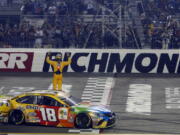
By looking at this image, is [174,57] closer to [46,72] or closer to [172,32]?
[172,32]

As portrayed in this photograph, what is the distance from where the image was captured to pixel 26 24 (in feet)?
94.2

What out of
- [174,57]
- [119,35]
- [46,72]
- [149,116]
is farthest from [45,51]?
[149,116]

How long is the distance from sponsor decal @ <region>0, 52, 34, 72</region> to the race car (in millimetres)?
7414

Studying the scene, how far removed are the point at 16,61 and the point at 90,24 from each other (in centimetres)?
471

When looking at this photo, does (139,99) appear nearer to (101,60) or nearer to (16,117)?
(101,60)

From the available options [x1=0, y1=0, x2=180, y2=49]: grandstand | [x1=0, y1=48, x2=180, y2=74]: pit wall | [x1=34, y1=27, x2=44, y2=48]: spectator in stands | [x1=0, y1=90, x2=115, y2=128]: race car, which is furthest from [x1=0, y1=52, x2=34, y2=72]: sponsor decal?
[x1=0, y1=90, x2=115, y2=128]: race car

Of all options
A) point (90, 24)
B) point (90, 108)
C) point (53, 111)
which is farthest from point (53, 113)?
point (90, 24)

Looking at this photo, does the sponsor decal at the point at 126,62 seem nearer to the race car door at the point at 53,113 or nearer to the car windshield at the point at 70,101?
the car windshield at the point at 70,101

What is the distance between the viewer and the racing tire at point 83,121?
17.4 meters

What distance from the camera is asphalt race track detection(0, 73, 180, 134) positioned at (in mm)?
17703

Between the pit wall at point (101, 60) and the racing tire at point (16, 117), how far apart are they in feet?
25.2

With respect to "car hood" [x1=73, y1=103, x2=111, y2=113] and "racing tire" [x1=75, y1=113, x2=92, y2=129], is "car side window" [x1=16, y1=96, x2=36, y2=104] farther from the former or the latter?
"racing tire" [x1=75, y1=113, x2=92, y2=129]

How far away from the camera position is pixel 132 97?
2195cm

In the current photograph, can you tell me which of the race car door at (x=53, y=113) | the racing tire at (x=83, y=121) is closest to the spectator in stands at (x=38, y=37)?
the race car door at (x=53, y=113)
